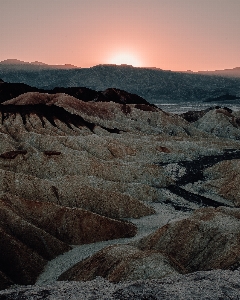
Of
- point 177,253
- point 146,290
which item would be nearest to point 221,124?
point 177,253

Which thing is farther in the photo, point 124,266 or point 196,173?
point 196,173

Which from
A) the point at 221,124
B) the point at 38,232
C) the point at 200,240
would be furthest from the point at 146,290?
the point at 221,124

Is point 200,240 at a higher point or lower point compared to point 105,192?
lower

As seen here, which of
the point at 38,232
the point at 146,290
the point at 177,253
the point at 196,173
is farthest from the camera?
the point at 196,173

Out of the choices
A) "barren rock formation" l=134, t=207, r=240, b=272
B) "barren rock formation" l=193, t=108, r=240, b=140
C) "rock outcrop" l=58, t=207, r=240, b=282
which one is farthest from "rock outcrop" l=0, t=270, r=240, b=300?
"barren rock formation" l=193, t=108, r=240, b=140

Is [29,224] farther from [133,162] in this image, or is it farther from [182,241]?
[133,162]

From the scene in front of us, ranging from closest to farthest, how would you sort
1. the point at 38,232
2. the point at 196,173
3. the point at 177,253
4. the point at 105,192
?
the point at 177,253, the point at 38,232, the point at 105,192, the point at 196,173

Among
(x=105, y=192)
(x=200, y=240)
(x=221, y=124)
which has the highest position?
(x=221, y=124)

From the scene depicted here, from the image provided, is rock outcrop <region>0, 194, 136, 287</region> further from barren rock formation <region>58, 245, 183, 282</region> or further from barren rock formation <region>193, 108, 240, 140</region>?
barren rock formation <region>193, 108, 240, 140</region>

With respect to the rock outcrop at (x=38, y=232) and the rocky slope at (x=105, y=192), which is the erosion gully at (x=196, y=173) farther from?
the rock outcrop at (x=38, y=232)

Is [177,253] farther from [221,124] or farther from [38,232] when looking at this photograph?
[221,124]
